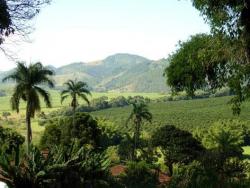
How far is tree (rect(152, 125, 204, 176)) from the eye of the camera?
76875 millimetres

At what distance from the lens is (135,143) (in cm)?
9994

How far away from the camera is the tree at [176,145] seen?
252 feet

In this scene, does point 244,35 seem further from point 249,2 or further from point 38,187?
point 38,187

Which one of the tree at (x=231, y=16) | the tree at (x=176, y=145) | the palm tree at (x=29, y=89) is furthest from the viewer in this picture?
the tree at (x=176, y=145)

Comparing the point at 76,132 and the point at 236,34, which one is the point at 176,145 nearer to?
the point at 76,132

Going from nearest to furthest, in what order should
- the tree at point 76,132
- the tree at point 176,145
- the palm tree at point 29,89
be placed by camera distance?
the palm tree at point 29,89 → the tree at point 76,132 → the tree at point 176,145

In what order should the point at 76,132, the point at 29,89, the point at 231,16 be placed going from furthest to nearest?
the point at 76,132 → the point at 29,89 → the point at 231,16

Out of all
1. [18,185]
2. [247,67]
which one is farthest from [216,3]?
[18,185]

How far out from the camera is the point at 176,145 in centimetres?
7881

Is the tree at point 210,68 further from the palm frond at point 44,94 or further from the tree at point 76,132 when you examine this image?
the tree at point 76,132

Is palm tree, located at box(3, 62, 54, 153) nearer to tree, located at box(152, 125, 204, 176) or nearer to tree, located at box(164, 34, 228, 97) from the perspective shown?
tree, located at box(164, 34, 228, 97)

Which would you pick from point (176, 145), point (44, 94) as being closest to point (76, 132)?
point (176, 145)

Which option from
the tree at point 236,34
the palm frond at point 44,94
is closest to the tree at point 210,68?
the tree at point 236,34

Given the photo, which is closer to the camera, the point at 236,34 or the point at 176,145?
the point at 236,34
